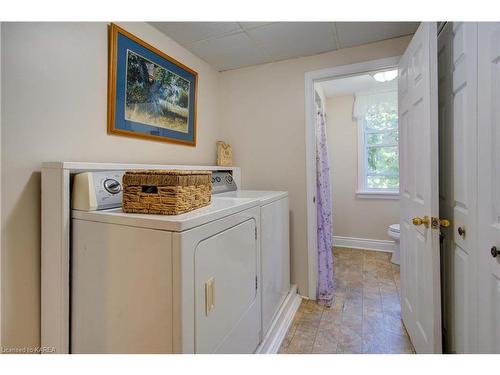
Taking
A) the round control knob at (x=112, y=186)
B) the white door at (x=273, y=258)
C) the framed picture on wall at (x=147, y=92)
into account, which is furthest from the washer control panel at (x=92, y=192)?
the white door at (x=273, y=258)

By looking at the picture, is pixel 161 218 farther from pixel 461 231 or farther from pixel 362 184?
pixel 362 184

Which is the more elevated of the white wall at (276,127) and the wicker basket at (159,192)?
the white wall at (276,127)

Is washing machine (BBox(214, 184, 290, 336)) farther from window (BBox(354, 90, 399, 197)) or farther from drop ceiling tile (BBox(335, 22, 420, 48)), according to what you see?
window (BBox(354, 90, 399, 197))

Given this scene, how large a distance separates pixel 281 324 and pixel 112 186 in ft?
4.76

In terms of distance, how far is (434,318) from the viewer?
1.30m

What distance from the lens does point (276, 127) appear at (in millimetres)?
2338

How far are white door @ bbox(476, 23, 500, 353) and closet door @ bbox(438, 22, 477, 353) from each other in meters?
0.05

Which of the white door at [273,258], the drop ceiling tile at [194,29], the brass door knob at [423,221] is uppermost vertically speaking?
the drop ceiling tile at [194,29]

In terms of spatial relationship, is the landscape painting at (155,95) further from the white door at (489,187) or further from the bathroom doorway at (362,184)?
the white door at (489,187)

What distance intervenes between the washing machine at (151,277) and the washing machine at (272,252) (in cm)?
32

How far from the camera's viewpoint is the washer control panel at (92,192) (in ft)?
3.54
